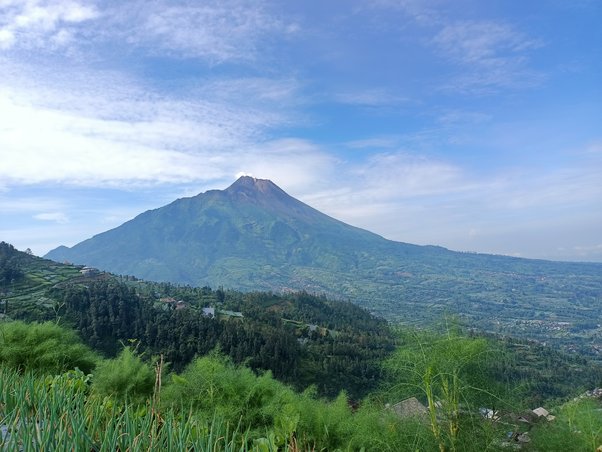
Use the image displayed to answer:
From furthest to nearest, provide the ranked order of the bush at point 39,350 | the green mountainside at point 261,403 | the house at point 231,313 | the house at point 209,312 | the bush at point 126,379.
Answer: the house at point 231,313 < the house at point 209,312 < the bush at point 39,350 < the bush at point 126,379 < the green mountainside at point 261,403

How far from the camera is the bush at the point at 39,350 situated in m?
6.24

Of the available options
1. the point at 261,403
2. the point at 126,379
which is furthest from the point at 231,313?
the point at 261,403

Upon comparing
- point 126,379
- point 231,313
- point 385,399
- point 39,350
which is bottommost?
point 231,313

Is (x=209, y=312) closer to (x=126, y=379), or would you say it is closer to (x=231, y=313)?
(x=231, y=313)

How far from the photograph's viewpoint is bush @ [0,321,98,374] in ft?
20.5

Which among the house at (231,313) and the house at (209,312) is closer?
the house at (209,312)

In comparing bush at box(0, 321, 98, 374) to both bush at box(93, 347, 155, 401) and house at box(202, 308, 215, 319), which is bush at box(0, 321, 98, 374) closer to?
bush at box(93, 347, 155, 401)

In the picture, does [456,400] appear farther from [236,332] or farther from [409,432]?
[236,332]

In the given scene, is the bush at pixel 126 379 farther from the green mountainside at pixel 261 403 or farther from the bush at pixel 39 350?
the bush at pixel 39 350

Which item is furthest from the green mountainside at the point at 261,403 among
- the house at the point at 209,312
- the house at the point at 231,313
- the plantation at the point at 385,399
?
the house at the point at 231,313

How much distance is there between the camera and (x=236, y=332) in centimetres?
4728

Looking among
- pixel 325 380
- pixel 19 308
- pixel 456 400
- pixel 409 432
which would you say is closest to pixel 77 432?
pixel 456 400

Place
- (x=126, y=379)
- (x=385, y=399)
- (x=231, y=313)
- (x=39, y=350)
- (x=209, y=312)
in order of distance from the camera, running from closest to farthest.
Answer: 1. (x=126, y=379)
2. (x=385, y=399)
3. (x=39, y=350)
4. (x=209, y=312)
5. (x=231, y=313)

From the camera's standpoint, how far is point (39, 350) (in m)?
6.51
